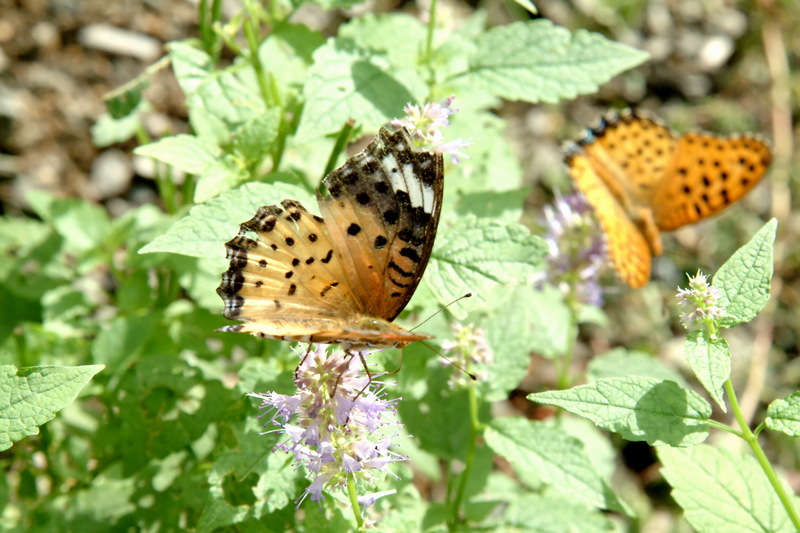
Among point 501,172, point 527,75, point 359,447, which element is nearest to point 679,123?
point 501,172

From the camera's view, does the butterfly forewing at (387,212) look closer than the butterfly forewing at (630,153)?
Yes

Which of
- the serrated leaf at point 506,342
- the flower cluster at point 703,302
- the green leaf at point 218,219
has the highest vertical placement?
the green leaf at point 218,219

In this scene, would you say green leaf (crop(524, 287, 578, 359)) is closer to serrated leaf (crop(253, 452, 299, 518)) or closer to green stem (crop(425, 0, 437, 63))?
green stem (crop(425, 0, 437, 63))

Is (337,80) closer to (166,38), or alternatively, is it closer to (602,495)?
(602,495)

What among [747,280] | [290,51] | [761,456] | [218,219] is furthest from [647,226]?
[218,219]

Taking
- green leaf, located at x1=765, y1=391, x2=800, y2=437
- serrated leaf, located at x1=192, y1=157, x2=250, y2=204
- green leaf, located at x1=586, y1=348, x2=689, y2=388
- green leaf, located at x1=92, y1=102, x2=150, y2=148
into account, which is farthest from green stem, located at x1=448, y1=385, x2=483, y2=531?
green leaf, located at x1=92, y1=102, x2=150, y2=148

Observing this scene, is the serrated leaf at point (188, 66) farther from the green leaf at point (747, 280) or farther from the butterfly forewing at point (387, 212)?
the green leaf at point (747, 280)

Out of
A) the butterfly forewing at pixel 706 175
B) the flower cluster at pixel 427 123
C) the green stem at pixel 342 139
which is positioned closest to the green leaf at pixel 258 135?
the green stem at pixel 342 139
